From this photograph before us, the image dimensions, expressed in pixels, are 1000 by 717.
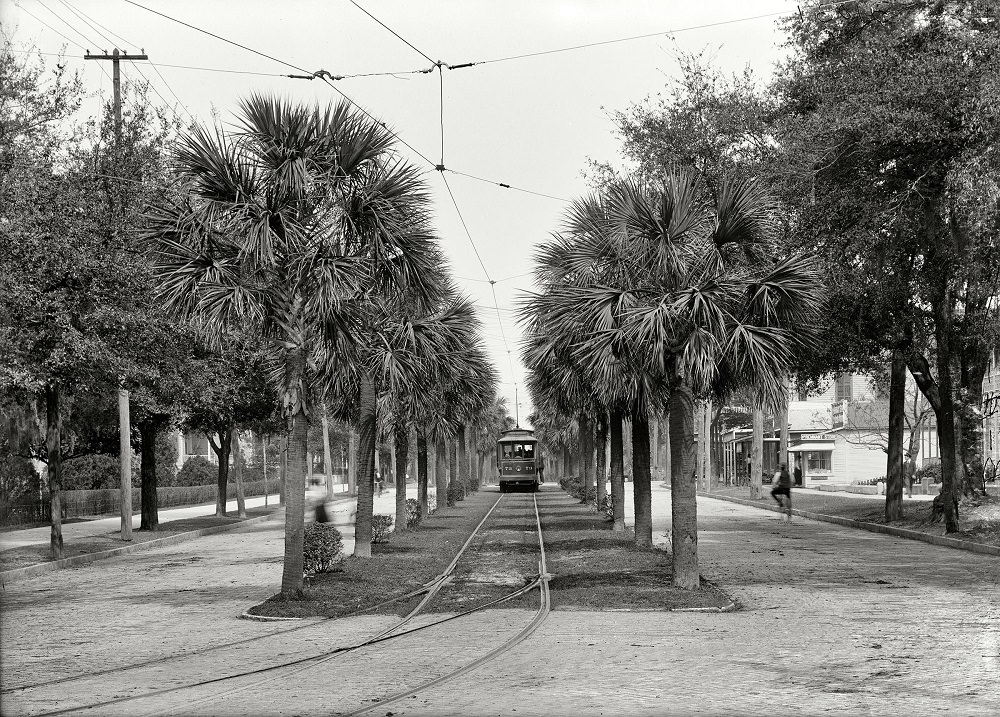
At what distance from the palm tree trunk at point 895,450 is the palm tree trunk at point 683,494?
17068 millimetres

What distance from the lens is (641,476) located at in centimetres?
2436

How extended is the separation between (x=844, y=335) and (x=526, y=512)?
2143 cm

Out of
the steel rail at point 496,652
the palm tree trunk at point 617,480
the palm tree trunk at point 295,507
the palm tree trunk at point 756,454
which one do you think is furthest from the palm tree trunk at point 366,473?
the palm tree trunk at point 756,454

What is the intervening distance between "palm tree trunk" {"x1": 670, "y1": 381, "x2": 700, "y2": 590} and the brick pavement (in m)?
0.93

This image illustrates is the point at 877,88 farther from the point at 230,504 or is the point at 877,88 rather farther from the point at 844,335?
the point at 230,504

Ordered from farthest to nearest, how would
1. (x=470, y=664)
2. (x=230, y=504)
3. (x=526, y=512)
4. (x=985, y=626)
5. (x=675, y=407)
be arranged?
1. (x=230, y=504)
2. (x=526, y=512)
3. (x=675, y=407)
4. (x=985, y=626)
5. (x=470, y=664)

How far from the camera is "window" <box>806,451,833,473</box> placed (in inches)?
3123

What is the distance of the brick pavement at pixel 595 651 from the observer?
948 cm

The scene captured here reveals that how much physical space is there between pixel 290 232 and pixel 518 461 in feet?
216

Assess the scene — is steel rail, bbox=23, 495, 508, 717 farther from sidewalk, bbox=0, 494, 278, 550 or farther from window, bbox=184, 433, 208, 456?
window, bbox=184, 433, 208, 456

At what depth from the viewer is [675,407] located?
59.2ft

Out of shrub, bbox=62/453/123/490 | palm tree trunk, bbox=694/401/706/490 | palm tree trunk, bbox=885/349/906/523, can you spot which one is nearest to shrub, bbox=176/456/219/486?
shrub, bbox=62/453/123/490

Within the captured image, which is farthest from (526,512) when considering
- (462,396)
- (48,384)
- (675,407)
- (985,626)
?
(985,626)

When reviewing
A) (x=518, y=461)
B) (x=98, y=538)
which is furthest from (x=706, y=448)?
(x=98, y=538)
